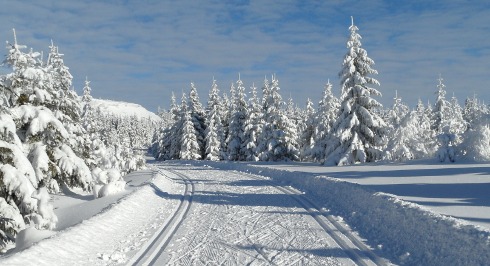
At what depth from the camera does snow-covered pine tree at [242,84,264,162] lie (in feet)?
170

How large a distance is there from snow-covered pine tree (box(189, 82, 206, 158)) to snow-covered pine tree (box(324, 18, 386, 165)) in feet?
99.9

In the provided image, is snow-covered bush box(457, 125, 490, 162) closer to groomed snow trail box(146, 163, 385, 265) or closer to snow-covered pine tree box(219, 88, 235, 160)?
groomed snow trail box(146, 163, 385, 265)

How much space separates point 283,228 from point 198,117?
170 ft

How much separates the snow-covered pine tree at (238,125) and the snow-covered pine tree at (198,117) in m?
6.78

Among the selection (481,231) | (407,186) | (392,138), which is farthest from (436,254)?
(392,138)

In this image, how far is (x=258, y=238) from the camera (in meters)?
10.3

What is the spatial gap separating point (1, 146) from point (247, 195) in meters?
10.5

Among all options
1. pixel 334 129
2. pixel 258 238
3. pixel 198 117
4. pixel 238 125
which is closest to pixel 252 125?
pixel 238 125

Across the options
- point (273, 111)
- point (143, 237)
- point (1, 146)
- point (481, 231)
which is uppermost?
point (273, 111)

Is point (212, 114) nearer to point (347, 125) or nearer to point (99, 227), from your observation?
point (347, 125)

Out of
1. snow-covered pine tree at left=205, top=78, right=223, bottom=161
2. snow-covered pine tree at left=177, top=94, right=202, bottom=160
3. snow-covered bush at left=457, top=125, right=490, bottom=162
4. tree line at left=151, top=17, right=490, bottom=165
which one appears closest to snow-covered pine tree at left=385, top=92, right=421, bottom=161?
tree line at left=151, top=17, right=490, bottom=165

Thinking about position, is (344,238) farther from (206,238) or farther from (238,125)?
(238,125)

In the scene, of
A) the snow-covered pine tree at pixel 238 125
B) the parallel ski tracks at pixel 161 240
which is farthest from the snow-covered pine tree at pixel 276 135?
the parallel ski tracks at pixel 161 240

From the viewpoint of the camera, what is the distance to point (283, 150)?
4778 centimetres
